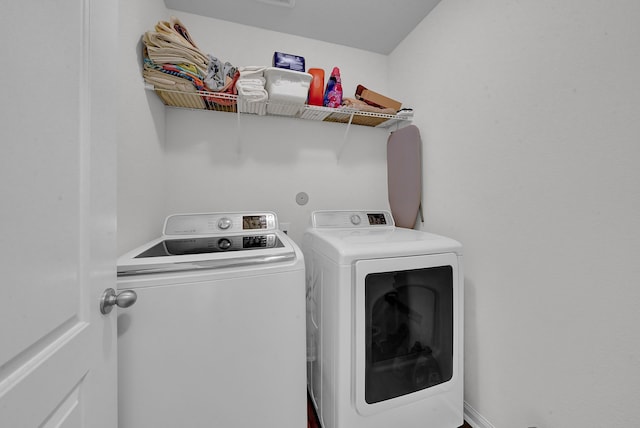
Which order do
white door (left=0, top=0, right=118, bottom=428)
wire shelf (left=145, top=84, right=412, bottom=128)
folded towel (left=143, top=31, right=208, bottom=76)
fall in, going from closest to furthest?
white door (left=0, top=0, right=118, bottom=428), folded towel (left=143, top=31, right=208, bottom=76), wire shelf (left=145, top=84, right=412, bottom=128)

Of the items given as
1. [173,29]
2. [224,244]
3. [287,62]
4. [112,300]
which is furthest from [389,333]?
[173,29]

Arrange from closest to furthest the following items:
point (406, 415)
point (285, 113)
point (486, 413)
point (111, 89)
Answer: point (111, 89)
point (406, 415)
point (486, 413)
point (285, 113)

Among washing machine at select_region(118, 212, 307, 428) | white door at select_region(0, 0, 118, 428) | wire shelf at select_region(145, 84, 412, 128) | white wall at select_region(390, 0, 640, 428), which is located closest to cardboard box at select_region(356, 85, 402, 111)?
wire shelf at select_region(145, 84, 412, 128)

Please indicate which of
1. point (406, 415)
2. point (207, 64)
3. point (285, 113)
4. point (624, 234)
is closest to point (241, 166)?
point (285, 113)

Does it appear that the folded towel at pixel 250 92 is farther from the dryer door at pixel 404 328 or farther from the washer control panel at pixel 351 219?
the dryer door at pixel 404 328

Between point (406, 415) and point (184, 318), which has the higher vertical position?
point (184, 318)

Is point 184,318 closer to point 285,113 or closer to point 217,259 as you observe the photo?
point 217,259

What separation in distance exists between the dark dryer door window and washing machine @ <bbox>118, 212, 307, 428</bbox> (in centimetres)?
36

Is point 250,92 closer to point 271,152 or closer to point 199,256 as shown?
point 271,152

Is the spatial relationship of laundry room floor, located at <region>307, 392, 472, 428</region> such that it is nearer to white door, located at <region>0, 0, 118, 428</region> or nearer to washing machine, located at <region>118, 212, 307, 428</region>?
washing machine, located at <region>118, 212, 307, 428</region>

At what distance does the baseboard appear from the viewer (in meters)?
1.30

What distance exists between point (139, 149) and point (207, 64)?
2.18 ft

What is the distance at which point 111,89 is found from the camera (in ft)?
2.47

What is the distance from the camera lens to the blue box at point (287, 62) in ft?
5.14
